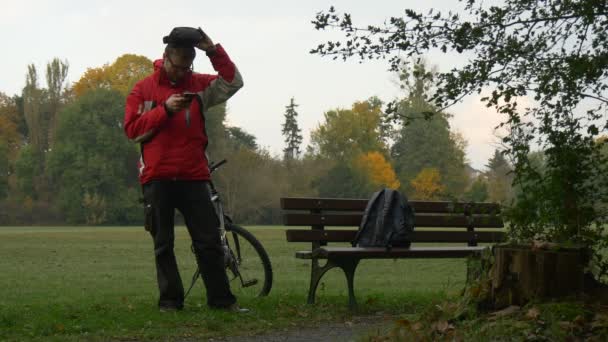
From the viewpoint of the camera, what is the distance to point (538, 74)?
6262 mm

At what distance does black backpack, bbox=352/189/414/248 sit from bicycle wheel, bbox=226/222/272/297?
959mm

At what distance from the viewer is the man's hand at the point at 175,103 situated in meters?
7.60

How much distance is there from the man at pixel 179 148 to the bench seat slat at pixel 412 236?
3.32ft

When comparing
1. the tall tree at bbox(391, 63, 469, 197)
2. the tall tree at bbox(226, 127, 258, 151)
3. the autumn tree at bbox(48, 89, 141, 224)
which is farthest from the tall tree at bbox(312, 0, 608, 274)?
the tall tree at bbox(226, 127, 258, 151)

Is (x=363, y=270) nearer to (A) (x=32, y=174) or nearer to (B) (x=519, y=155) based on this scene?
(B) (x=519, y=155)

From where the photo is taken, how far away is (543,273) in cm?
565

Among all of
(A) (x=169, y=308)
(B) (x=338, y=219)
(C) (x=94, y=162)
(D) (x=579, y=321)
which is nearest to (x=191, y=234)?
(A) (x=169, y=308)

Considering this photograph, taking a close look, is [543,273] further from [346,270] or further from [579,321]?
[346,270]

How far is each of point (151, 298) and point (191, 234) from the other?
7.74 feet

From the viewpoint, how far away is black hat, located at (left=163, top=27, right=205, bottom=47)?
782 cm

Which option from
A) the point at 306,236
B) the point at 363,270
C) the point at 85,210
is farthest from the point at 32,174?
the point at 306,236

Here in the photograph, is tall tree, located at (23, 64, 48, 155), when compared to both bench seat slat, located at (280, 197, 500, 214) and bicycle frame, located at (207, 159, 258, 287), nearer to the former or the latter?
bench seat slat, located at (280, 197, 500, 214)

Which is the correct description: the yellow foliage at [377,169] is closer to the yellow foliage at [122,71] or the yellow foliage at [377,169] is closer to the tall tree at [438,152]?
Result: the tall tree at [438,152]

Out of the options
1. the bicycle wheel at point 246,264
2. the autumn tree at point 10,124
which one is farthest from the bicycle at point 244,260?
the autumn tree at point 10,124
